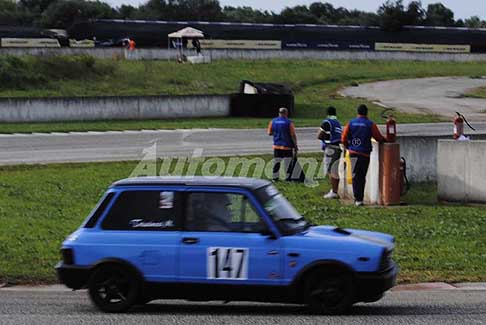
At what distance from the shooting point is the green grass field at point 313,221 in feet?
39.8

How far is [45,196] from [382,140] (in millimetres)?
6521

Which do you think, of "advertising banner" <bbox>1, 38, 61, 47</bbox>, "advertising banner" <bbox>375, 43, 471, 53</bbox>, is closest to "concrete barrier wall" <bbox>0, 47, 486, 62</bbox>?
"advertising banner" <bbox>375, 43, 471, 53</bbox>

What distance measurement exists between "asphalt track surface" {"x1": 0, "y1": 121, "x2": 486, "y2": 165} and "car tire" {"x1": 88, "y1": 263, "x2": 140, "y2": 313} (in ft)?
50.5

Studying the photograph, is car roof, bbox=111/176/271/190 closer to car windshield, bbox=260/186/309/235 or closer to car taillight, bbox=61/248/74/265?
car windshield, bbox=260/186/309/235

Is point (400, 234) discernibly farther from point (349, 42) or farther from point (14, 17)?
point (14, 17)

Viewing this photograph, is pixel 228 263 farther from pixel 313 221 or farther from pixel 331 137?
pixel 331 137

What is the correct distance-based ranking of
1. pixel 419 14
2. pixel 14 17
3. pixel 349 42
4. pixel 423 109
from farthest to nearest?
pixel 14 17 < pixel 419 14 < pixel 349 42 < pixel 423 109

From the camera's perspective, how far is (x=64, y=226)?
1485 centimetres

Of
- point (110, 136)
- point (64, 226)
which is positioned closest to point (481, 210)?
point (64, 226)

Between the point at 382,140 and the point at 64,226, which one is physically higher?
the point at 382,140

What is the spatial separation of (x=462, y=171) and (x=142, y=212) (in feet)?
31.5

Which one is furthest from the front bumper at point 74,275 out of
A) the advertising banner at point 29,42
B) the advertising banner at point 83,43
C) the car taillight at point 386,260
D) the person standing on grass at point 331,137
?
the advertising banner at point 83,43

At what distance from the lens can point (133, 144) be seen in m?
28.8

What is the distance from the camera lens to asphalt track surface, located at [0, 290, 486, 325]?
29.7 feet
